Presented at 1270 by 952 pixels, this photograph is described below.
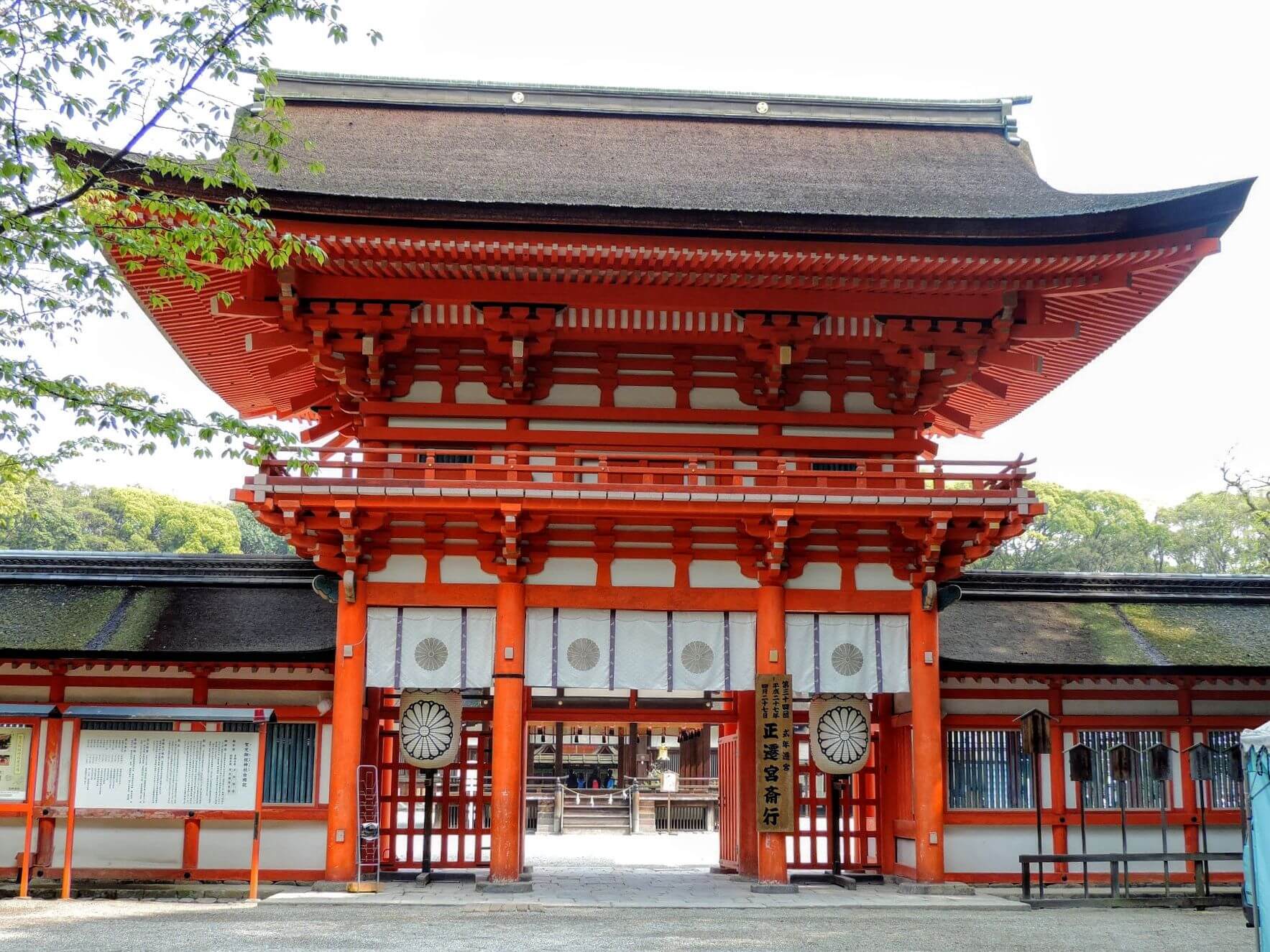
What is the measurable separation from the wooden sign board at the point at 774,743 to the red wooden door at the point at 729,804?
186 centimetres

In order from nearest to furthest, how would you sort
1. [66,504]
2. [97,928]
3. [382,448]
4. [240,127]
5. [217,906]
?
[240,127]
[97,928]
[217,906]
[382,448]
[66,504]

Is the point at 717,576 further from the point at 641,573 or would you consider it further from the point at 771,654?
the point at 771,654

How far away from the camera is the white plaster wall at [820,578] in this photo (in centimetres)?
1496

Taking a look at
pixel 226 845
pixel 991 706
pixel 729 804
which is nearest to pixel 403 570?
pixel 226 845

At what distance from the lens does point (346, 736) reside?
46.4 feet

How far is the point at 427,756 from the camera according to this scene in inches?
601

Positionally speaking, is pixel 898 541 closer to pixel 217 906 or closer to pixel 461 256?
pixel 461 256

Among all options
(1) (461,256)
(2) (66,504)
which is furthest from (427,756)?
(2) (66,504)

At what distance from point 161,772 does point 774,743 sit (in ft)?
22.2

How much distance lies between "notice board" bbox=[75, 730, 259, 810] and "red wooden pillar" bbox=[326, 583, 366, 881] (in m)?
0.98

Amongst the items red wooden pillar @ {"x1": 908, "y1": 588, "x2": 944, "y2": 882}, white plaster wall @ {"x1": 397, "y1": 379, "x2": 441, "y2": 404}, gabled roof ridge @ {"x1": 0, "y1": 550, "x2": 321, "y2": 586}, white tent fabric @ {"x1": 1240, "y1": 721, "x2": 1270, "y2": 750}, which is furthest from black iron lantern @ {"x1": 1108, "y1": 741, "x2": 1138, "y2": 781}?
gabled roof ridge @ {"x1": 0, "y1": 550, "x2": 321, "y2": 586}

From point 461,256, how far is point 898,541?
241 inches

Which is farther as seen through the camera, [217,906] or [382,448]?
[382,448]

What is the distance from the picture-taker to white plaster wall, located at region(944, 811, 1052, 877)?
1564 centimetres
